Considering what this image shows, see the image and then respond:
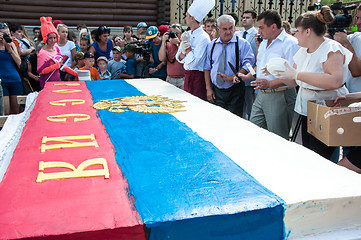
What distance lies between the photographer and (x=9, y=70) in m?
4.64

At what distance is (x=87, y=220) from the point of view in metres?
0.96

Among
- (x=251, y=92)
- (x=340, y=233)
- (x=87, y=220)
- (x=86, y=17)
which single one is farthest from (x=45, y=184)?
(x=86, y=17)

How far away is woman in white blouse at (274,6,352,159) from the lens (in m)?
2.10

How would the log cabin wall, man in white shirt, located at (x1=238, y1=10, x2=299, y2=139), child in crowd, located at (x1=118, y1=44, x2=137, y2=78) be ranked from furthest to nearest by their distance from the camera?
the log cabin wall
child in crowd, located at (x1=118, y1=44, x2=137, y2=78)
man in white shirt, located at (x1=238, y1=10, x2=299, y2=139)

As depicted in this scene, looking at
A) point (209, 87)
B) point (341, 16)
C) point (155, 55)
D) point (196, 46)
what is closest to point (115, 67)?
point (155, 55)

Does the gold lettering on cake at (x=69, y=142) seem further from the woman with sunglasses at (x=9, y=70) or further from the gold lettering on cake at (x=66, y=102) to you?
the woman with sunglasses at (x=9, y=70)

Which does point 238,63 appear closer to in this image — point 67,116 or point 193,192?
point 67,116

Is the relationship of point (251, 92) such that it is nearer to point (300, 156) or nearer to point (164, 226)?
point (300, 156)

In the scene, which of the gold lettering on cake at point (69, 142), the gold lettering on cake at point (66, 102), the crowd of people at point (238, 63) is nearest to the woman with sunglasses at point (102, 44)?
the crowd of people at point (238, 63)

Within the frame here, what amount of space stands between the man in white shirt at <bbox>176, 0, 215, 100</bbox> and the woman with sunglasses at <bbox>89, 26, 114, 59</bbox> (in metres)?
1.81

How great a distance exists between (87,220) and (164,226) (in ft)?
0.72

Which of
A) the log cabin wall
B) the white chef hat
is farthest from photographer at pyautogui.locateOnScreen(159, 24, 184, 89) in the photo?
the log cabin wall

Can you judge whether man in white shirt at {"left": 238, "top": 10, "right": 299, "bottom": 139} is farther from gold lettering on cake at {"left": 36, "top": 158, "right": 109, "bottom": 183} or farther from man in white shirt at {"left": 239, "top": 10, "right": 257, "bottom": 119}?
gold lettering on cake at {"left": 36, "top": 158, "right": 109, "bottom": 183}

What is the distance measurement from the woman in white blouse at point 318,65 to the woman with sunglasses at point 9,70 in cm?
376
